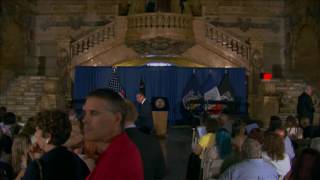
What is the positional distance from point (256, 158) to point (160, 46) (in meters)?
14.6

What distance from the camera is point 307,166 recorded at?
3.40m

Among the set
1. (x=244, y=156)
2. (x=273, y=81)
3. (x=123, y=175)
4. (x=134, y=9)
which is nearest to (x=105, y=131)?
(x=123, y=175)

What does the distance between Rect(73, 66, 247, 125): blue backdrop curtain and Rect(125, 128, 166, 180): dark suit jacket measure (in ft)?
41.9

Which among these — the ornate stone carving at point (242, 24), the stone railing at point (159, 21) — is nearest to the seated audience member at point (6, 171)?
the stone railing at point (159, 21)

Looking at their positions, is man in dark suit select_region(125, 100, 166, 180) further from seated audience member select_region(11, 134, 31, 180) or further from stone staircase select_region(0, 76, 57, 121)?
stone staircase select_region(0, 76, 57, 121)

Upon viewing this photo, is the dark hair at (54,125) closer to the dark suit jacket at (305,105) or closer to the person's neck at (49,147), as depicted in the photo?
the person's neck at (49,147)

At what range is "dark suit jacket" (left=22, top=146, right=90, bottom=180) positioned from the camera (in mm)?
2760

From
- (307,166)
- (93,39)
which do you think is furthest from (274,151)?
(93,39)

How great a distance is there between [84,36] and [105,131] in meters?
16.7

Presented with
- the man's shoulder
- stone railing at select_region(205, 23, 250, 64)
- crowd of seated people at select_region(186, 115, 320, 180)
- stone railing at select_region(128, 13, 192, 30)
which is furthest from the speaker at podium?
the man's shoulder

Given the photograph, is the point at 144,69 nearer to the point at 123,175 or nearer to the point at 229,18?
the point at 229,18

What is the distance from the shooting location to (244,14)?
68.2 ft

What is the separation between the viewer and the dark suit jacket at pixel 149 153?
3.90 m

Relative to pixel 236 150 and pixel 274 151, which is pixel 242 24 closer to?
pixel 236 150
